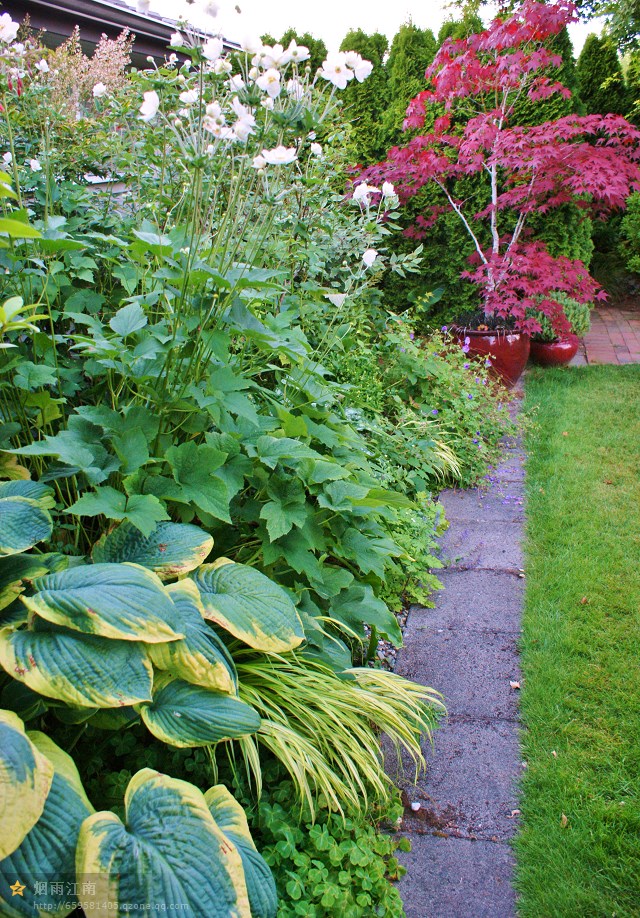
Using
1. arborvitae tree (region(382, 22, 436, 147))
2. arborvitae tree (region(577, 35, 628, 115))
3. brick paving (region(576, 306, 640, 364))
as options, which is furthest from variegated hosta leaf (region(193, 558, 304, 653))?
arborvitae tree (region(577, 35, 628, 115))

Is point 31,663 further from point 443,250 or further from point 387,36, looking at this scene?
point 387,36

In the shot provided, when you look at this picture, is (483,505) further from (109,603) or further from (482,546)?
(109,603)

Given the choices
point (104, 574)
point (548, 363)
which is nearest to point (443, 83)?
point (548, 363)

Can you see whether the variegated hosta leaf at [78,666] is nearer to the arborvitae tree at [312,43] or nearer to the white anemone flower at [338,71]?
the white anemone flower at [338,71]

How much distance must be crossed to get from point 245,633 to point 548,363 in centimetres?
485

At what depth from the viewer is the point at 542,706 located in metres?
2.00

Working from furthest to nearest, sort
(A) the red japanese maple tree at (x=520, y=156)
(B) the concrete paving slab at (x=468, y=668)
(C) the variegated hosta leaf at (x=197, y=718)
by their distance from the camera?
1. (A) the red japanese maple tree at (x=520, y=156)
2. (B) the concrete paving slab at (x=468, y=668)
3. (C) the variegated hosta leaf at (x=197, y=718)

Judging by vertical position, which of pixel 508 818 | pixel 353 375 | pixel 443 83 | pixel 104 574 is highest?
pixel 443 83

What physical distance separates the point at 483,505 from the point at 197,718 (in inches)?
94.7

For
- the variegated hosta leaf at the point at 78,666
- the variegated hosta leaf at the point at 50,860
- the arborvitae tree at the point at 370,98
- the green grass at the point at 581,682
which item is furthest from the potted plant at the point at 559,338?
the variegated hosta leaf at the point at 50,860

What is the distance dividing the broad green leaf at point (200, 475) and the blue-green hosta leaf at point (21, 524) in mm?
349

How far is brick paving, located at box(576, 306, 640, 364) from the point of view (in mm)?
5977

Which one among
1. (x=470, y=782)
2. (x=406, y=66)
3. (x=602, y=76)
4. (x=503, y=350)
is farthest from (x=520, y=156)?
(x=602, y=76)

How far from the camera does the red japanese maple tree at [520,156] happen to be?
4.61 metres
